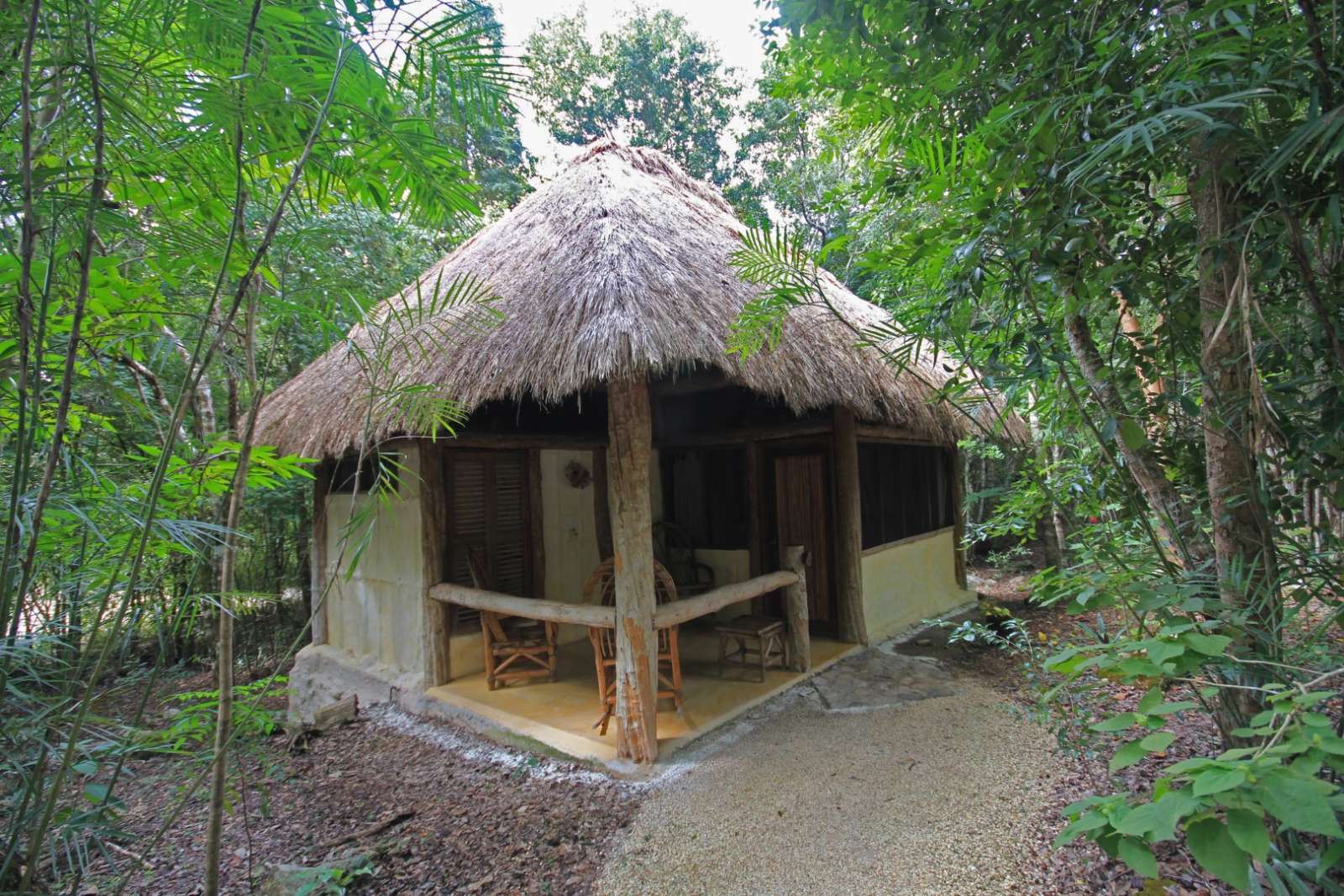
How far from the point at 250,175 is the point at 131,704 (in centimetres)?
519

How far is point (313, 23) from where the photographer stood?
1236 millimetres

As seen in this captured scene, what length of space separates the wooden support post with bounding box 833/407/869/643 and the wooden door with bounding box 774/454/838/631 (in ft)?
0.61

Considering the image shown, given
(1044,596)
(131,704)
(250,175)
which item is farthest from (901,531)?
(131,704)

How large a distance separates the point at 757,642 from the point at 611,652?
3.56 feet

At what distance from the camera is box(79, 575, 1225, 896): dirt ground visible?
1.93 metres

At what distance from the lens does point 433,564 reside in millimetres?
3963

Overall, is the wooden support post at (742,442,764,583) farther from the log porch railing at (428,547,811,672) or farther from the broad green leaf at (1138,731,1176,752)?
the broad green leaf at (1138,731,1176,752)

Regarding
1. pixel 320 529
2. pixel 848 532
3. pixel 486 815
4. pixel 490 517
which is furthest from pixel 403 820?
pixel 848 532

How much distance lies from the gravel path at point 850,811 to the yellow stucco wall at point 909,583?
1517mm

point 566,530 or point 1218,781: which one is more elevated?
point 1218,781

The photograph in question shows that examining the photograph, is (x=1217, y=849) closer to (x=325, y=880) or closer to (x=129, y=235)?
(x=129, y=235)

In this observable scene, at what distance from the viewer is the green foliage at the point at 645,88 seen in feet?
38.1

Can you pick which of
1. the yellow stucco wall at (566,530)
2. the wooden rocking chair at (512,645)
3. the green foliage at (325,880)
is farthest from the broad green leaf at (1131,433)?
the yellow stucco wall at (566,530)

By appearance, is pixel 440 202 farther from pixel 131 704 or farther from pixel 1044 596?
pixel 131 704
